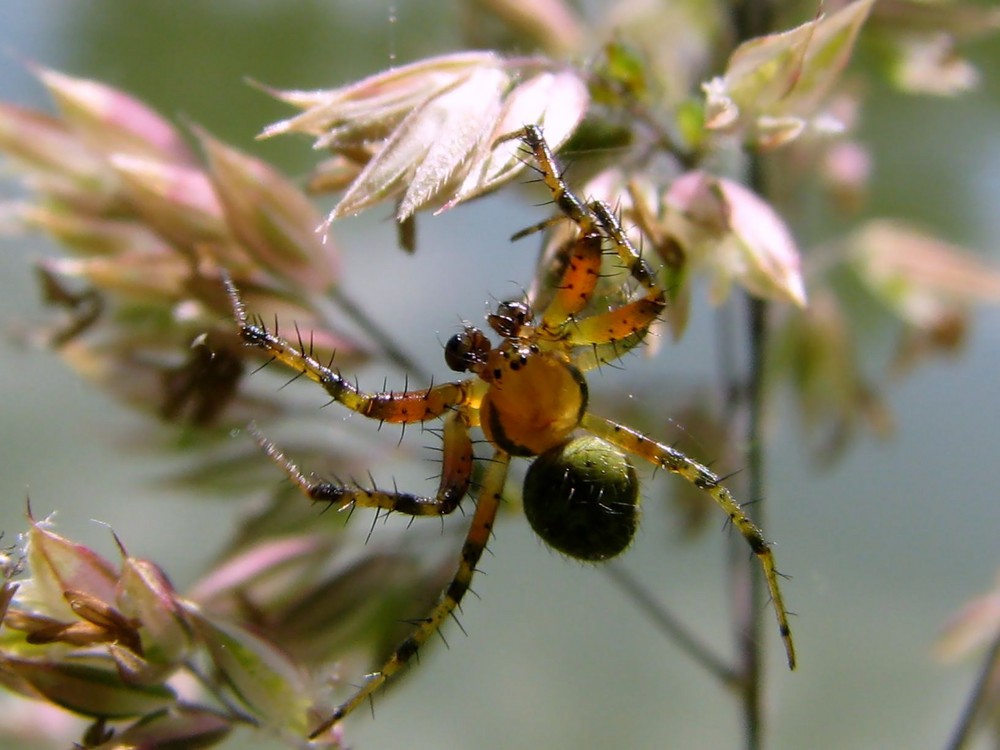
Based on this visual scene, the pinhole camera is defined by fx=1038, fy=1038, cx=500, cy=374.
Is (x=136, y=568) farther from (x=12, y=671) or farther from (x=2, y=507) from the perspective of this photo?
(x=2, y=507)

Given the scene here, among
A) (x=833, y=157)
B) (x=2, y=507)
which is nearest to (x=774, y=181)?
(x=833, y=157)

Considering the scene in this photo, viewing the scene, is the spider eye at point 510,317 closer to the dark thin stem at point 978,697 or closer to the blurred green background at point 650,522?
the dark thin stem at point 978,697

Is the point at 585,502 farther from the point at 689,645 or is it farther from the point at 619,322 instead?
the point at 689,645

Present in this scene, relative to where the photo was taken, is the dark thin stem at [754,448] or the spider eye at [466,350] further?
the dark thin stem at [754,448]

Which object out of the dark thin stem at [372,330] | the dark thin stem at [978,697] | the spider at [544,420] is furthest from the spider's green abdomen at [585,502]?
the dark thin stem at [978,697]

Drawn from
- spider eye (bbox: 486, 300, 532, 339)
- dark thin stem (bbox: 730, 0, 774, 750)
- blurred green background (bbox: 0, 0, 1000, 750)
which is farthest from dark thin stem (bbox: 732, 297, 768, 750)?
blurred green background (bbox: 0, 0, 1000, 750)

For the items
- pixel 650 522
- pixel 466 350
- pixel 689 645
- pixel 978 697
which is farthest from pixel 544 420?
pixel 650 522
